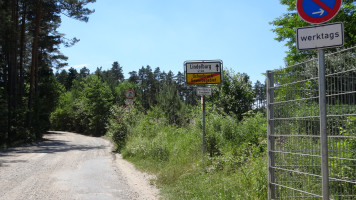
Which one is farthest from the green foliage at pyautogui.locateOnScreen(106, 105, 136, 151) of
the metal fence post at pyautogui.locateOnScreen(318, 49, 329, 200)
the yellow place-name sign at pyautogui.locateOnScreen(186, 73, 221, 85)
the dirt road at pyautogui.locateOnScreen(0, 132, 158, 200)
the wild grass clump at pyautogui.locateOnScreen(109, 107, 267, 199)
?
the metal fence post at pyautogui.locateOnScreen(318, 49, 329, 200)

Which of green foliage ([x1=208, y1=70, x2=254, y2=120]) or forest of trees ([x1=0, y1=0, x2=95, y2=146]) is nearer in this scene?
green foliage ([x1=208, y1=70, x2=254, y2=120])

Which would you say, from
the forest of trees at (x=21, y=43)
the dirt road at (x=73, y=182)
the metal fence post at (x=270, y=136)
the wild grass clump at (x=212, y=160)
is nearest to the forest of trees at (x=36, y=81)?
the forest of trees at (x=21, y=43)

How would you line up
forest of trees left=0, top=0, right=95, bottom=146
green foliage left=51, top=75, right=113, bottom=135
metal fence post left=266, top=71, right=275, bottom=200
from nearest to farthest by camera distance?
metal fence post left=266, top=71, right=275, bottom=200 < forest of trees left=0, top=0, right=95, bottom=146 < green foliage left=51, top=75, right=113, bottom=135

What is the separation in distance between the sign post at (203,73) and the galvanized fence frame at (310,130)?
163 inches

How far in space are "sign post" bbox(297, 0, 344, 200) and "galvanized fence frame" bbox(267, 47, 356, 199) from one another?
0.15 meters

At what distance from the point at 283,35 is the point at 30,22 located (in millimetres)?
21569

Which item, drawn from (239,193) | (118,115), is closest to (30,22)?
(118,115)

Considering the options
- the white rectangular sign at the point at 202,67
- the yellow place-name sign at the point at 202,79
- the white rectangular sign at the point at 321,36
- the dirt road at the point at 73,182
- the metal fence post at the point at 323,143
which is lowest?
the dirt road at the point at 73,182

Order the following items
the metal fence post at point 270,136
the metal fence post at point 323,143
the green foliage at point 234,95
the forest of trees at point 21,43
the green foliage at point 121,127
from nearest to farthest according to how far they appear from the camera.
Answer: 1. the metal fence post at point 323,143
2. the metal fence post at point 270,136
3. the green foliage at point 121,127
4. the green foliage at point 234,95
5. the forest of trees at point 21,43

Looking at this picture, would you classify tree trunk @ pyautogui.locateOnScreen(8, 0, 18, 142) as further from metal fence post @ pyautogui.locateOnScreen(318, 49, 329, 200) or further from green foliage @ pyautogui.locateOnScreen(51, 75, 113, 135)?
metal fence post @ pyautogui.locateOnScreen(318, 49, 329, 200)

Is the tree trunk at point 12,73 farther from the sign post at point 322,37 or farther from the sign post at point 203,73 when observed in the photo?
the sign post at point 322,37

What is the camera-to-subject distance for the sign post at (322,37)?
334 cm

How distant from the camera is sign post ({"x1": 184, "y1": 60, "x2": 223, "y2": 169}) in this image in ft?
29.0

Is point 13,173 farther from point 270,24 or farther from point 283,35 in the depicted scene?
point 270,24
